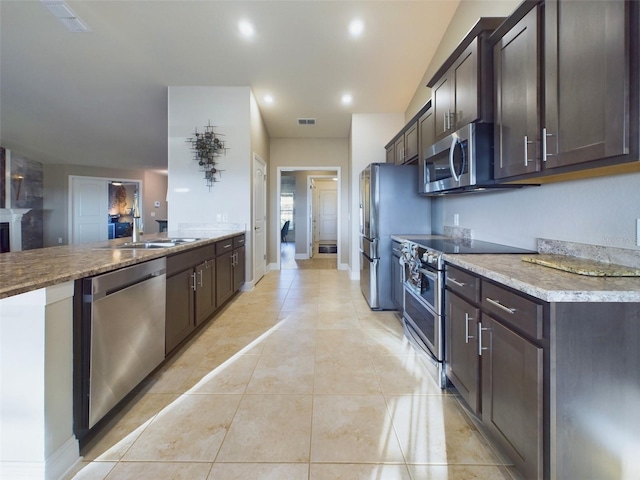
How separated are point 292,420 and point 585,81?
2.08 m

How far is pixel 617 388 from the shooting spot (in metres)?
0.96

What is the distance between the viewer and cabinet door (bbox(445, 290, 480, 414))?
4.78 feet

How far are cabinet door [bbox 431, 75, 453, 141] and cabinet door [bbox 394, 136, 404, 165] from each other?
124 centimetres

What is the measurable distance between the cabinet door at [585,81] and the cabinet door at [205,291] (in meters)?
2.71

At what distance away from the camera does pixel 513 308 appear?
115 cm

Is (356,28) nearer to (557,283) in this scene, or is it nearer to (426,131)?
(426,131)

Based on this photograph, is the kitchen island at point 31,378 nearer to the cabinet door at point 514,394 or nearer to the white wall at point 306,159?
the cabinet door at point 514,394

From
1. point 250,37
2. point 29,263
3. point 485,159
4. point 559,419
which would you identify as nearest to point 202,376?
point 29,263

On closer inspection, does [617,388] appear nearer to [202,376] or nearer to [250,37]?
[202,376]

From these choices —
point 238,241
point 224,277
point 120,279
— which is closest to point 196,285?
point 224,277

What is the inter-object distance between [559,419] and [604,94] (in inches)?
45.6

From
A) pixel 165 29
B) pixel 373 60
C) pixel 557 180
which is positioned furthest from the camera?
pixel 373 60

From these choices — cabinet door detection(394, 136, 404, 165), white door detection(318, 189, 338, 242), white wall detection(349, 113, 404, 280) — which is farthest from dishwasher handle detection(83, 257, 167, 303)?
white door detection(318, 189, 338, 242)

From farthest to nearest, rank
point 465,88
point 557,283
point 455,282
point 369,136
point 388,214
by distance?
point 369,136 → point 388,214 → point 465,88 → point 455,282 → point 557,283
